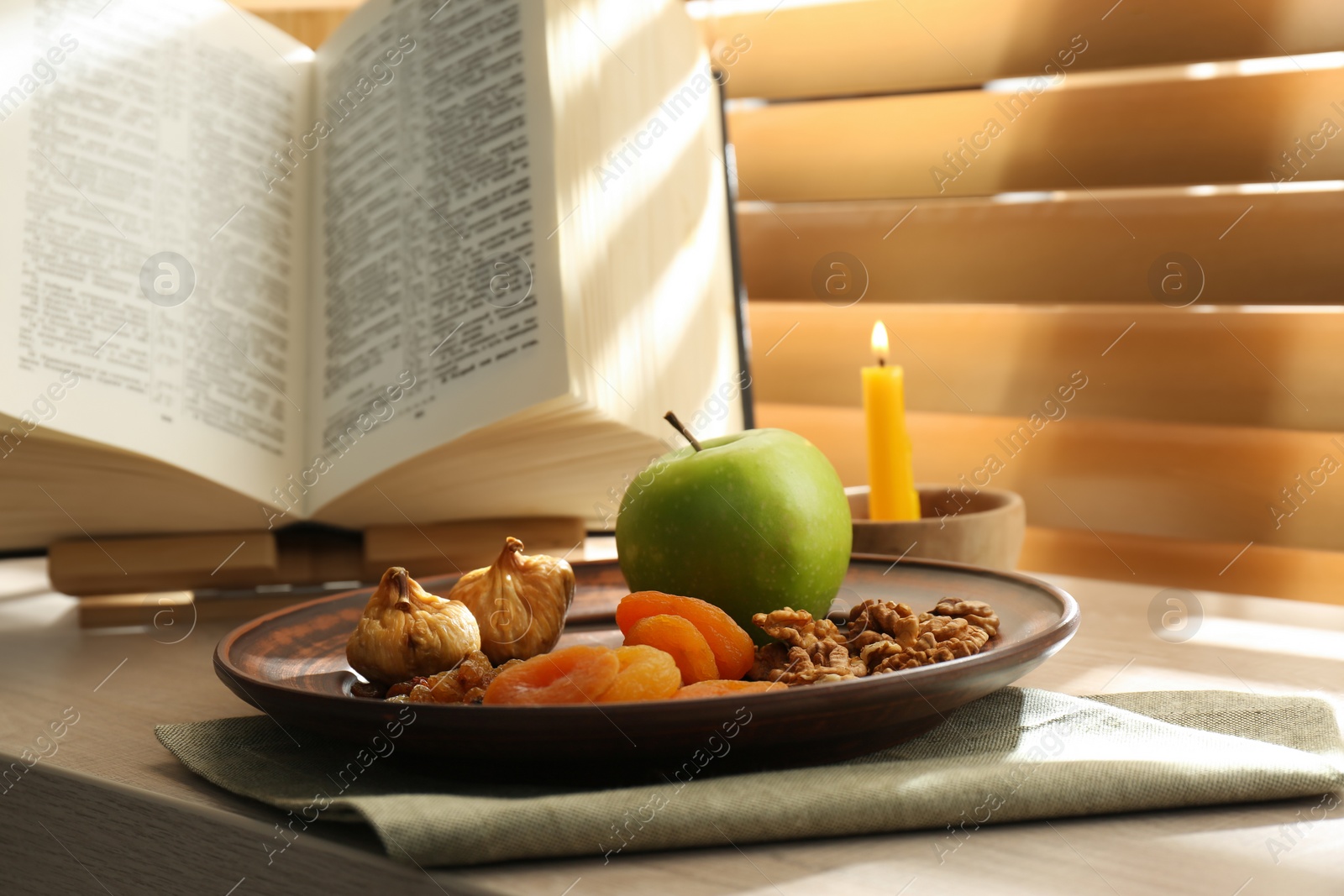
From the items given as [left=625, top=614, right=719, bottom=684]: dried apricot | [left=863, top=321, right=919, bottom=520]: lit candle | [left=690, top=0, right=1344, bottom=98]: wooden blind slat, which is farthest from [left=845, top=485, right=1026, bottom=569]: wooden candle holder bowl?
[left=690, top=0, right=1344, bottom=98]: wooden blind slat

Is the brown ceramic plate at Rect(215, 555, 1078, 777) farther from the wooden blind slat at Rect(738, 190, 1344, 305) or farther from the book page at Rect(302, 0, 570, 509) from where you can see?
the wooden blind slat at Rect(738, 190, 1344, 305)

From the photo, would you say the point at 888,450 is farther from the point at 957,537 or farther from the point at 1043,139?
the point at 1043,139

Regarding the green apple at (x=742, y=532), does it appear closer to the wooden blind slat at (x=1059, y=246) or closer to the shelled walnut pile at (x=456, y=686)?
the shelled walnut pile at (x=456, y=686)


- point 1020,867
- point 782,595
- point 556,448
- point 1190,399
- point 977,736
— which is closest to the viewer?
point 1020,867

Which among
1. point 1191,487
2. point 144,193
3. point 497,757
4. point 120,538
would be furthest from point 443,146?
point 1191,487

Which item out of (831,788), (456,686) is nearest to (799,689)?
(831,788)

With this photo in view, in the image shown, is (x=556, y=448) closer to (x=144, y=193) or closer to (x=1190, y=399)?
(x=144, y=193)
